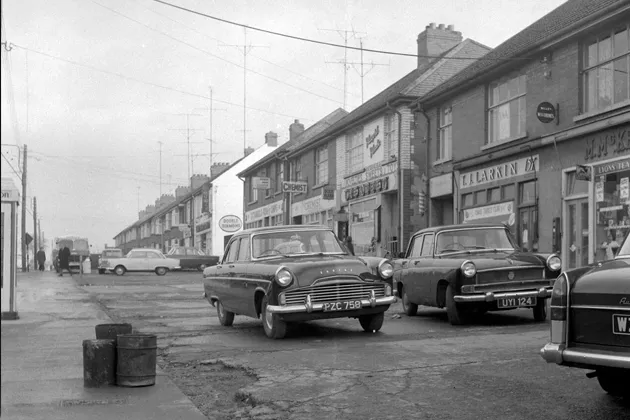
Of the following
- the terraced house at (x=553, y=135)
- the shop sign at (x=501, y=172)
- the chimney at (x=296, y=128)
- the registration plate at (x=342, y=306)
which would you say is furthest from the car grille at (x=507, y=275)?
the chimney at (x=296, y=128)

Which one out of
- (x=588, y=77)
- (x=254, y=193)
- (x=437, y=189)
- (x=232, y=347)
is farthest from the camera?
(x=254, y=193)

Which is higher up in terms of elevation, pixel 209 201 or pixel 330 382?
pixel 209 201

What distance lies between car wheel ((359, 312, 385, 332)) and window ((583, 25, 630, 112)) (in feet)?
28.2

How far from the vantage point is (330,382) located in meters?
6.80

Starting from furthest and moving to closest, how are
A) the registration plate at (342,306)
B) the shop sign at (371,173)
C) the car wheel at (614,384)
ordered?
the shop sign at (371,173) < the registration plate at (342,306) < the car wheel at (614,384)

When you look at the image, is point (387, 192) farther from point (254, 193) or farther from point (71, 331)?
point (254, 193)

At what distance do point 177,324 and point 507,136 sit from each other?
11611 mm

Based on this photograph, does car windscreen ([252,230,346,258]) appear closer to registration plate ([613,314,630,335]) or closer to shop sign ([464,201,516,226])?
registration plate ([613,314,630,335])

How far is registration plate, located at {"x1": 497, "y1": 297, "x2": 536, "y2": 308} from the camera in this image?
10.9m

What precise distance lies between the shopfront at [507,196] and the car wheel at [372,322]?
8.79 metres

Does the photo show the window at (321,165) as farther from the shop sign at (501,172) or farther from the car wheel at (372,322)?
the car wheel at (372,322)

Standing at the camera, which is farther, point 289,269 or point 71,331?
point 71,331

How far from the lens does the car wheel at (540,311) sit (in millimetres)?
11320

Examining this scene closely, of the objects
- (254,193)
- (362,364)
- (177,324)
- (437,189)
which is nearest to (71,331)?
(177,324)
